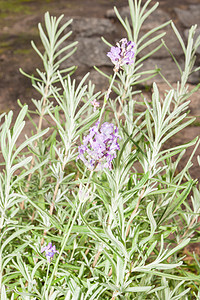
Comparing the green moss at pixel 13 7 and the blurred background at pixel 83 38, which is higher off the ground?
the green moss at pixel 13 7

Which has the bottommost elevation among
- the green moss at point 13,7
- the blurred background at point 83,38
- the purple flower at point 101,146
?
the purple flower at point 101,146

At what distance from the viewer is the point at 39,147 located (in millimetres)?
1747

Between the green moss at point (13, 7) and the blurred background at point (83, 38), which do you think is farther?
the green moss at point (13, 7)

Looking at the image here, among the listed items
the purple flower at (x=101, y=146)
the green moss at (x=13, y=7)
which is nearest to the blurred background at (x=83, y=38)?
the green moss at (x=13, y=7)

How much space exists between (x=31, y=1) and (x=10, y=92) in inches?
93.8

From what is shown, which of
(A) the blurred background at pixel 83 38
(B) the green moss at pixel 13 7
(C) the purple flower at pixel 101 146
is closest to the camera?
(C) the purple flower at pixel 101 146

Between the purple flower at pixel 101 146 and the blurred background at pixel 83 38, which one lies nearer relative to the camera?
the purple flower at pixel 101 146

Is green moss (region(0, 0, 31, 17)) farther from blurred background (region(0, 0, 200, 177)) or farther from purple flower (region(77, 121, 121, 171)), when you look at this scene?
purple flower (region(77, 121, 121, 171))

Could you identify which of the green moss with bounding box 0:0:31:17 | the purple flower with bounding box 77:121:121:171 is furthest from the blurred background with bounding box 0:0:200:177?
the purple flower with bounding box 77:121:121:171

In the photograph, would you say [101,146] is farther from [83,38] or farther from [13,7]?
[13,7]

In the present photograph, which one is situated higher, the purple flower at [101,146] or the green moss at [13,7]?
the green moss at [13,7]

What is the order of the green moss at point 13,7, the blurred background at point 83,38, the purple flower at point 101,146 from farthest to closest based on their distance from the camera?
the green moss at point 13,7
the blurred background at point 83,38
the purple flower at point 101,146

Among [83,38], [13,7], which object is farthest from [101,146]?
[13,7]

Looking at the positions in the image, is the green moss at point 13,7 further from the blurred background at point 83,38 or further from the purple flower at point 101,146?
the purple flower at point 101,146
